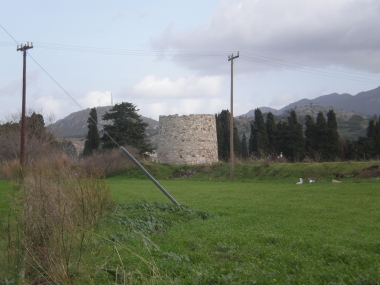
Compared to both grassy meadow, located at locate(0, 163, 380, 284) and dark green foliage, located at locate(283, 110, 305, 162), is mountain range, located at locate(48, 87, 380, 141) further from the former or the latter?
dark green foliage, located at locate(283, 110, 305, 162)

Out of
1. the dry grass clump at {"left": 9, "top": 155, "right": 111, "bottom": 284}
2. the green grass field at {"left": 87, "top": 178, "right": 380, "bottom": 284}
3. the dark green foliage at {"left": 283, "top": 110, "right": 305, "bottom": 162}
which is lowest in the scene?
the green grass field at {"left": 87, "top": 178, "right": 380, "bottom": 284}

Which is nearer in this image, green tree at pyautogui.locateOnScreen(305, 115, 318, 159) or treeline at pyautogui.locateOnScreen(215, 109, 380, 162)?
treeline at pyautogui.locateOnScreen(215, 109, 380, 162)

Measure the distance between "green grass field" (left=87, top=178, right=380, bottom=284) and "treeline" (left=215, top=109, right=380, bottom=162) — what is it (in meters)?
22.1

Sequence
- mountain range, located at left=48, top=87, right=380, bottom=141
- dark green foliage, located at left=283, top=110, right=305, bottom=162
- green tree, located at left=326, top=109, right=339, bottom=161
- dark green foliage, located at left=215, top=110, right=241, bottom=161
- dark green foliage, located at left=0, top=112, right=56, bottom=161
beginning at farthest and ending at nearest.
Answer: mountain range, located at left=48, top=87, right=380, bottom=141 → dark green foliage, located at left=215, top=110, right=241, bottom=161 → dark green foliage, located at left=283, top=110, right=305, bottom=162 → green tree, located at left=326, top=109, right=339, bottom=161 → dark green foliage, located at left=0, top=112, right=56, bottom=161

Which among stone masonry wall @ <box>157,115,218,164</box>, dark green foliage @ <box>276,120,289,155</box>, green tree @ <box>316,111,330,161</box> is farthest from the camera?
dark green foliage @ <box>276,120,289,155</box>

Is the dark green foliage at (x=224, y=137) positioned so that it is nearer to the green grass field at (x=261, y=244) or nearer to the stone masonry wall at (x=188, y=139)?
the stone masonry wall at (x=188, y=139)

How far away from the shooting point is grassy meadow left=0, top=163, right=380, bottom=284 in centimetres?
578

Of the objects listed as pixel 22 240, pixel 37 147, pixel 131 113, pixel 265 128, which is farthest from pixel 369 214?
pixel 131 113

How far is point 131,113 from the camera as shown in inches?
1845

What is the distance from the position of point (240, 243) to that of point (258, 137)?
35841 millimetres

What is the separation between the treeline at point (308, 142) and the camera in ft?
121

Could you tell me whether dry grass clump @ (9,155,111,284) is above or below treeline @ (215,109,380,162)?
below

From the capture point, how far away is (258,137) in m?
43.2

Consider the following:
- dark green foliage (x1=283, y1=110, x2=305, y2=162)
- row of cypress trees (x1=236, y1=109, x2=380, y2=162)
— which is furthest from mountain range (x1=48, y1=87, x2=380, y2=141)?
A: dark green foliage (x1=283, y1=110, x2=305, y2=162)
